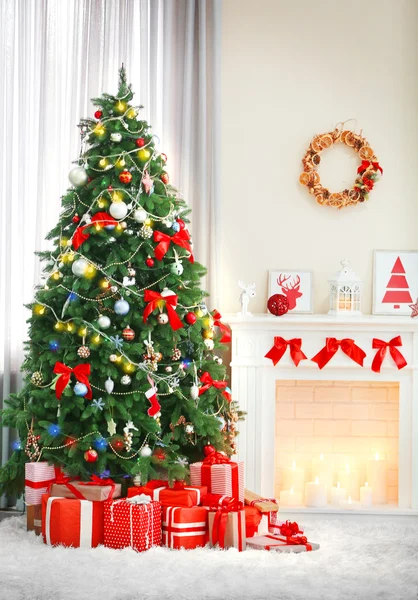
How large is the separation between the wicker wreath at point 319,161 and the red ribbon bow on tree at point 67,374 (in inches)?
70.2

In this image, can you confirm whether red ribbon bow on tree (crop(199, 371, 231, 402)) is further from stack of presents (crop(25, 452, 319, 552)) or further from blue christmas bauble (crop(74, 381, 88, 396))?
blue christmas bauble (crop(74, 381, 88, 396))

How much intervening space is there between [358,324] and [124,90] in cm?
169

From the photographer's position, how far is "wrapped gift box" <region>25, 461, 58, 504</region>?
3.91 m

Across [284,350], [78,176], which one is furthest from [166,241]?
[284,350]

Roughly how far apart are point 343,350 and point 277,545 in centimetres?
114

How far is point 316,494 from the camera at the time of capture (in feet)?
14.9

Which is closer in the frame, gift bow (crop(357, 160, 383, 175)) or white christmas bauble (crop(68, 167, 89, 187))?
white christmas bauble (crop(68, 167, 89, 187))

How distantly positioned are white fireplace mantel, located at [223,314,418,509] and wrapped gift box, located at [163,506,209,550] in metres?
0.70

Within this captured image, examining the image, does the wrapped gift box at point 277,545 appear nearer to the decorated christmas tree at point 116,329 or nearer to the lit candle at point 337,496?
the decorated christmas tree at point 116,329

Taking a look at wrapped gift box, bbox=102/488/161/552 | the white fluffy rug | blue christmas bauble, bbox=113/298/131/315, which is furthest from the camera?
blue christmas bauble, bbox=113/298/131/315

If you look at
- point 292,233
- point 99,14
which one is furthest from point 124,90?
point 292,233

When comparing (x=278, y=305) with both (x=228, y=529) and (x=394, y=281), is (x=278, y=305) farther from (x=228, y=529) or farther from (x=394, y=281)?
(x=228, y=529)

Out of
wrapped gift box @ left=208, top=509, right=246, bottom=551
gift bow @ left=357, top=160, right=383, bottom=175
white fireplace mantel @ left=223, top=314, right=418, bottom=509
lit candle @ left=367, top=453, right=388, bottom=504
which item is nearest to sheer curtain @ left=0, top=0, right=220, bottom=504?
white fireplace mantel @ left=223, top=314, right=418, bottom=509

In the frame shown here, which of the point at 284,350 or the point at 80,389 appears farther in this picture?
the point at 284,350
